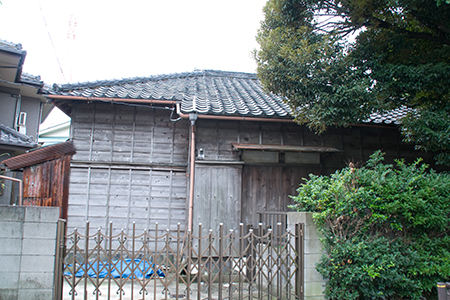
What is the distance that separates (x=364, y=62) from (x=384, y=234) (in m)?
3.92

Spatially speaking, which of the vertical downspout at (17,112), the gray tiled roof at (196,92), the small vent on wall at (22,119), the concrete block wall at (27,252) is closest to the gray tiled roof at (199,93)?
the gray tiled roof at (196,92)

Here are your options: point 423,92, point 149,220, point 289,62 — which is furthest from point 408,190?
point 149,220

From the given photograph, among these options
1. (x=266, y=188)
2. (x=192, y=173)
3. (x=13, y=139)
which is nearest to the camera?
(x=192, y=173)

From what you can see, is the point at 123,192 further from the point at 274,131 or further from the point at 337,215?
the point at 337,215

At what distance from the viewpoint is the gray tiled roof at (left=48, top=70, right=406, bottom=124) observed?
909cm

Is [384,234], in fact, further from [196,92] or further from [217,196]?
[196,92]

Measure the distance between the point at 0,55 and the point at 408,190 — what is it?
12775 millimetres

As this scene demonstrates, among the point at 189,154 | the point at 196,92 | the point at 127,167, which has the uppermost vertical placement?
the point at 196,92

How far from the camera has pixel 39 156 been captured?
9453 mm

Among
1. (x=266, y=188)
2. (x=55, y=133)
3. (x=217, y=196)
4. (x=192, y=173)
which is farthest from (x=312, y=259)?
(x=55, y=133)

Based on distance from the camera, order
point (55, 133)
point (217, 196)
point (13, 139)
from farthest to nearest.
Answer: point (55, 133) → point (13, 139) → point (217, 196)

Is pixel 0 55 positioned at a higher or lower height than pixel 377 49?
higher

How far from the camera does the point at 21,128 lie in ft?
47.9

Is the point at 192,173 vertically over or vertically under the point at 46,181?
over
